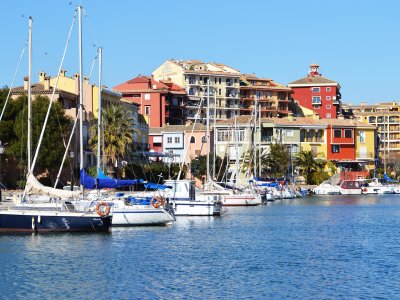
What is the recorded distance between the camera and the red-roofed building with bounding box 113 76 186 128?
497 ft

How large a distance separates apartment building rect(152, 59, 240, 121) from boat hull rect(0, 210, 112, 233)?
112 meters

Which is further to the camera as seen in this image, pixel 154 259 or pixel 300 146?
pixel 300 146

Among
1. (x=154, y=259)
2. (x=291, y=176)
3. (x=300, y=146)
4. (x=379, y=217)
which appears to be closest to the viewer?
(x=154, y=259)

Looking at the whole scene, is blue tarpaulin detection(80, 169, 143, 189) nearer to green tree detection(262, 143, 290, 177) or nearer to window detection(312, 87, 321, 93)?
green tree detection(262, 143, 290, 177)

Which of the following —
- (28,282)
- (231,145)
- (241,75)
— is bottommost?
(28,282)

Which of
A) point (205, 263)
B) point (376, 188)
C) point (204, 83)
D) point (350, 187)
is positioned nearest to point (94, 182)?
point (205, 263)

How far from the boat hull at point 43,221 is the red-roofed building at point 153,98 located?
99.7m

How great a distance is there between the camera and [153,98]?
5960 inches

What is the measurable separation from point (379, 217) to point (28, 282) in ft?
146

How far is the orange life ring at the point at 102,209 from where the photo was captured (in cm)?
5025

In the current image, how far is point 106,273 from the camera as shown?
37781 millimetres

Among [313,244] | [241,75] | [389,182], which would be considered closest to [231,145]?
[389,182]

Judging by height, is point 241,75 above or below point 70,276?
above

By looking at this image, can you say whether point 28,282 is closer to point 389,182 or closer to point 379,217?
point 379,217
